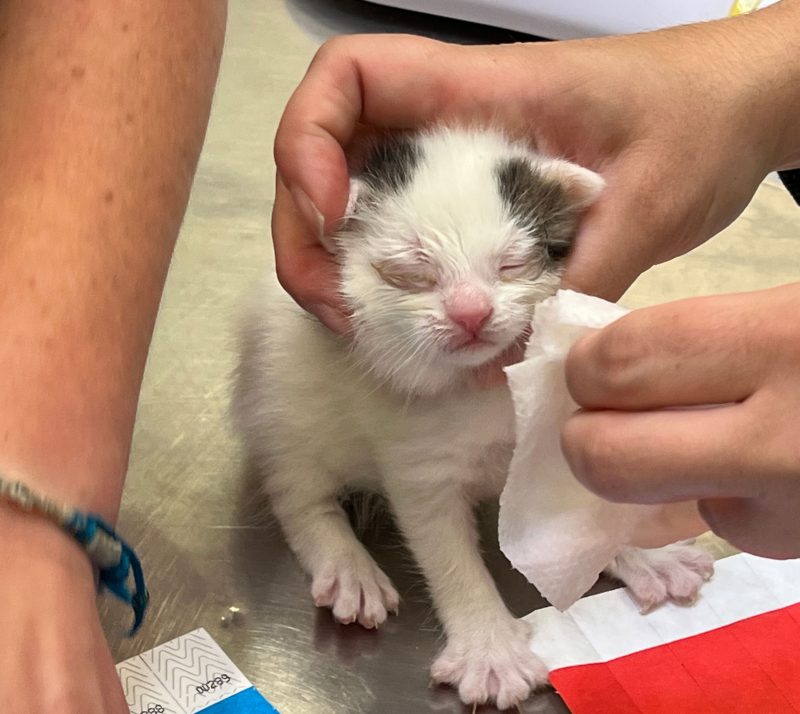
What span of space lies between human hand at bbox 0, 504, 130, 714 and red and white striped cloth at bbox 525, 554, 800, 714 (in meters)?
0.47

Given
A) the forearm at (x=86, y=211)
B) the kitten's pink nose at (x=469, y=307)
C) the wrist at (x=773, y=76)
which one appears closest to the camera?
the forearm at (x=86, y=211)

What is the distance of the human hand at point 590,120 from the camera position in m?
0.83

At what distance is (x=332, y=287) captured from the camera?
0.88 m

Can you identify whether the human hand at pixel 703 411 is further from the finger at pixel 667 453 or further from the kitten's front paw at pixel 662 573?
the kitten's front paw at pixel 662 573

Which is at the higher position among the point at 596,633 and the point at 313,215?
the point at 313,215

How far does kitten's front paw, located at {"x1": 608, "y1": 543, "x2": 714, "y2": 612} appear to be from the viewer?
3.05ft

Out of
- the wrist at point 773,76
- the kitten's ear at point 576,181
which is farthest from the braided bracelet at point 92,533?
the wrist at point 773,76

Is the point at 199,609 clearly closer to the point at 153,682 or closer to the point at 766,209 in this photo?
the point at 153,682

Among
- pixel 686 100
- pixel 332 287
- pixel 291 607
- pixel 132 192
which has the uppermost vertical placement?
pixel 686 100

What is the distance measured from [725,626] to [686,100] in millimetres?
498

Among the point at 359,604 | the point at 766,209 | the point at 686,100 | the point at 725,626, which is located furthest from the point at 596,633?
the point at 766,209

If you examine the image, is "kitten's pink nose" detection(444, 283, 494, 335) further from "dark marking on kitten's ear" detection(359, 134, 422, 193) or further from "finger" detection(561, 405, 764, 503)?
"finger" detection(561, 405, 764, 503)

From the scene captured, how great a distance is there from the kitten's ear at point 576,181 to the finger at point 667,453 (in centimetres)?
36

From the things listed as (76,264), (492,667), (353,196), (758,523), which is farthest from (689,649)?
(76,264)
